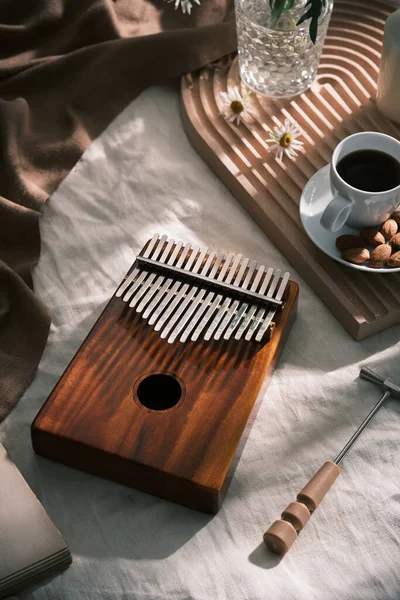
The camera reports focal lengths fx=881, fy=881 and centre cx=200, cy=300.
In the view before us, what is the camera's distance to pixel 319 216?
1.21 m

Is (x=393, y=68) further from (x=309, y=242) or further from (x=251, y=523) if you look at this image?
(x=251, y=523)

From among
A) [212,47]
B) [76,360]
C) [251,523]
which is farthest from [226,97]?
[251,523]

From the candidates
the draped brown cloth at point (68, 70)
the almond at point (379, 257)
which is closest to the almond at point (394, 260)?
the almond at point (379, 257)

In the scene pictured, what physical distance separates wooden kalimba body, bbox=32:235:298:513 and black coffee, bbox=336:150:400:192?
173 millimetres

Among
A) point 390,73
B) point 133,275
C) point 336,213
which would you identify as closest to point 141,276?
point 133,275

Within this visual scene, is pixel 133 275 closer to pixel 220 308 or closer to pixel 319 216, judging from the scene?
pixel 220 308

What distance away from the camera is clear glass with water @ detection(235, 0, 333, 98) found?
4.25 ft

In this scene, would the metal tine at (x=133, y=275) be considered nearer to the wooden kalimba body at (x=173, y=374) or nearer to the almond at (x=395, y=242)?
the wooden kalimba body at (x=173, y=374)

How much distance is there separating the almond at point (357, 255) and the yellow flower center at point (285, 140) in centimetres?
23

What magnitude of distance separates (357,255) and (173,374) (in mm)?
299

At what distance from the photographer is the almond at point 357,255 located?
1151 mm

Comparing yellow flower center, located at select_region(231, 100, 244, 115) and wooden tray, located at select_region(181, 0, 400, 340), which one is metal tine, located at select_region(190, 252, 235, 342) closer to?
wooden tray, located at select_region(181, 0, 400, 340)

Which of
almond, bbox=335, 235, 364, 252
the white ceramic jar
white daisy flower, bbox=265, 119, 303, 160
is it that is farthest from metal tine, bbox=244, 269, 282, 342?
the white ceramic jar

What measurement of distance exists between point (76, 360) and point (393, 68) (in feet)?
2.06
